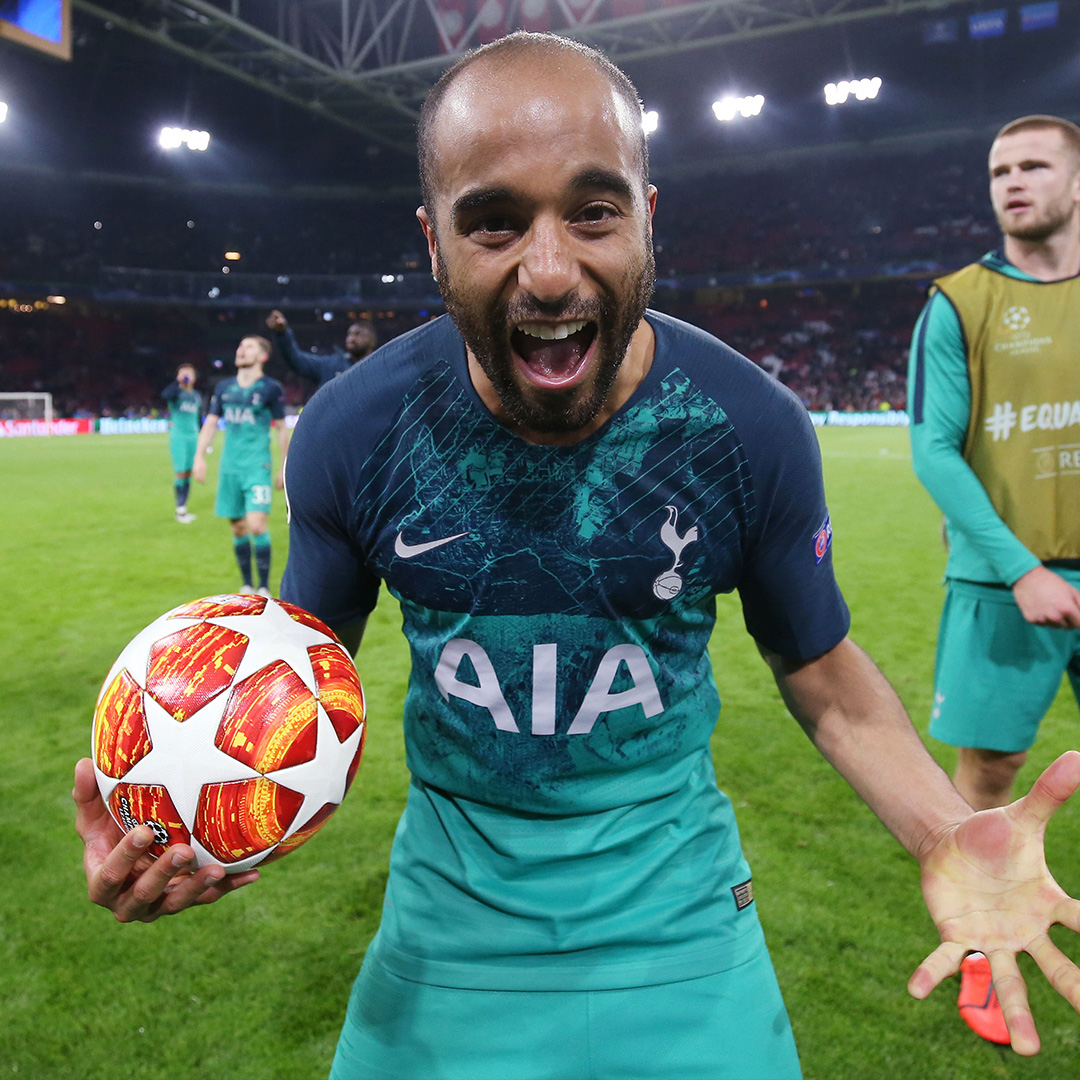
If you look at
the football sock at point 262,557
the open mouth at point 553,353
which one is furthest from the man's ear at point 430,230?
the football sock at point 262,557

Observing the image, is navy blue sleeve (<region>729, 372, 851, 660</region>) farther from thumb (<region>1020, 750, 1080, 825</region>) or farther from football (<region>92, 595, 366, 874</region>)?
football (<region>92, 595, 366, 874</region>)

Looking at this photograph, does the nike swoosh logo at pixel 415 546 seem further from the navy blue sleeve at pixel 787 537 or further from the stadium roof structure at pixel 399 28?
the stadium roof structure at pixel 399 28

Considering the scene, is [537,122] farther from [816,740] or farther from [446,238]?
[816,740]

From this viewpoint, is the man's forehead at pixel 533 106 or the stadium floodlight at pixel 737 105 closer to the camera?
the man's forehead at pixel 533 106

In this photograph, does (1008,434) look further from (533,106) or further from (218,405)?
(218,405)

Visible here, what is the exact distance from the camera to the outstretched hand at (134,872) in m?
1.32

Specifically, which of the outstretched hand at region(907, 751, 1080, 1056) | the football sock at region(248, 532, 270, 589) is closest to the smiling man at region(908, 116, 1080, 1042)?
the outstretched hand at region(907, 751, 1080, 1056)

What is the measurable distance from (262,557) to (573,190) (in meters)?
6.97

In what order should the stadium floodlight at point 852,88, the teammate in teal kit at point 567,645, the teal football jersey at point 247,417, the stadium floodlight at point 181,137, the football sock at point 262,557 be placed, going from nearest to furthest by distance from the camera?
the teammate in teal kit at point 567,645 < the football sock at point 262,557 < the teal football jersey at point 247,417 < the stadium floodlight at point 852,88 < the stadium floodlight at point 181,137

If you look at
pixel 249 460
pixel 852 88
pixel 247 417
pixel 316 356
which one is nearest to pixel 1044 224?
pixel 316 356

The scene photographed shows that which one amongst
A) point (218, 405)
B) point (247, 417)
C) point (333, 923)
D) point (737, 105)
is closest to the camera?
point (333, 923)

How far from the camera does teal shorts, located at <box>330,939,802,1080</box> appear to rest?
1430 mm

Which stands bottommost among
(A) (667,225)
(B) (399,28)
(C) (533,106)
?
(C) (533,106)

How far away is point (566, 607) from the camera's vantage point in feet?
4.98
